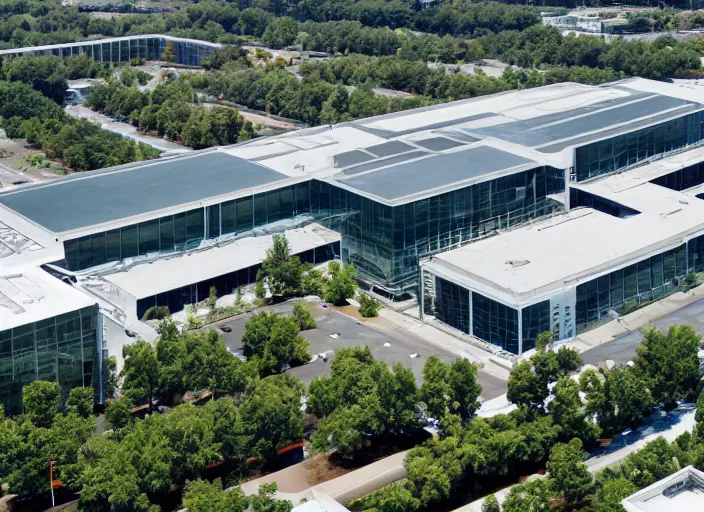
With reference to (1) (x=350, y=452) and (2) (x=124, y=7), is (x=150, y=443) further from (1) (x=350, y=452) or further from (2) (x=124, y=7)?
(2) (x=124, y=7)

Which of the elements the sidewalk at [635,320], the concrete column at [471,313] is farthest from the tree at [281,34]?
the concrete column at [471,313]

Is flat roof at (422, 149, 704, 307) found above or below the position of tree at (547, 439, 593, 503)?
above

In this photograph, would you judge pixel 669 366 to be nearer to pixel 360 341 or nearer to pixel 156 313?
pixel 360 341

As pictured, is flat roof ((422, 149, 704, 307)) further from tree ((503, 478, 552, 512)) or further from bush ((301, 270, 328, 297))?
tree ((503, 478, 552, 512))

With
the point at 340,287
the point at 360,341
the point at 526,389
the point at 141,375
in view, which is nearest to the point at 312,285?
the point at 340,287

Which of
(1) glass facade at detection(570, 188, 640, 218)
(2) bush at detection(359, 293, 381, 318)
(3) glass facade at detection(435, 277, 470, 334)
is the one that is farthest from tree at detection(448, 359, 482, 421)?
(1) glass facade at detection(570, 188, 640, 218)

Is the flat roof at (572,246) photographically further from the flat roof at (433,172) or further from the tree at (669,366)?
the tree at (669,366)
